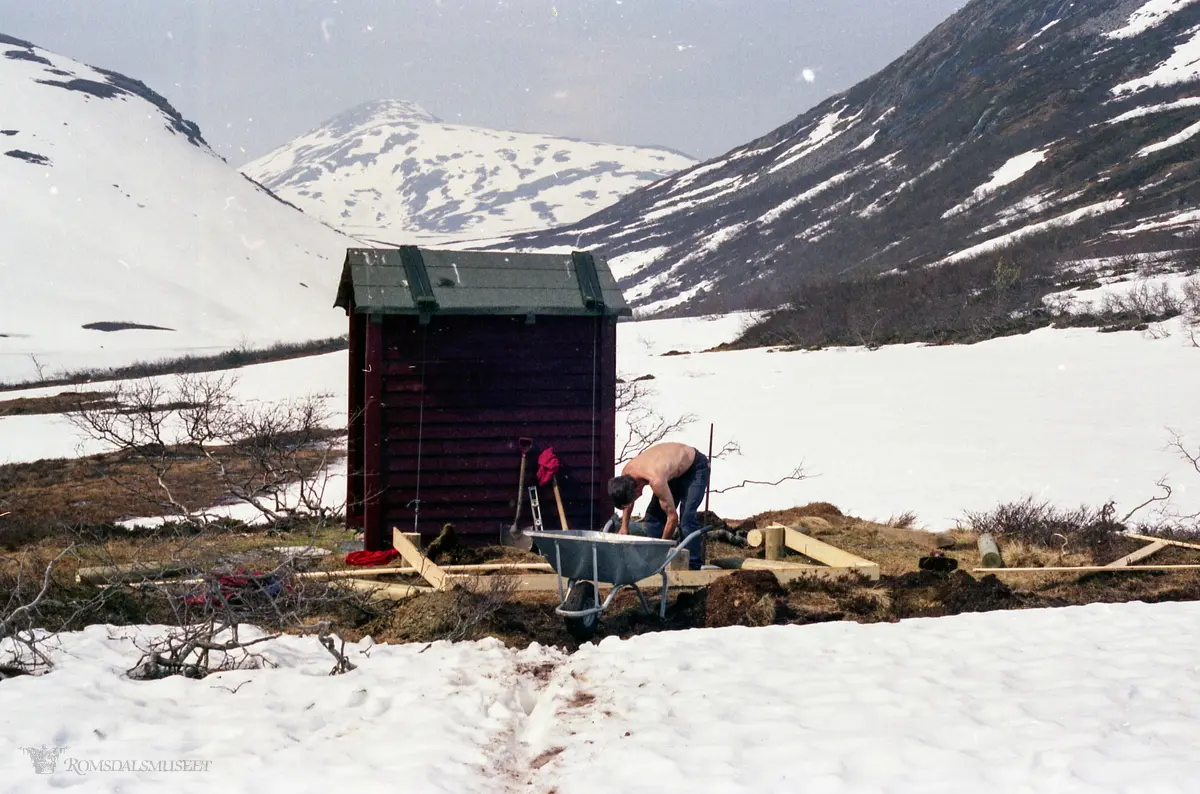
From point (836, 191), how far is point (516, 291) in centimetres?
9924

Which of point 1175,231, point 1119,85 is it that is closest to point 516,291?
point 1175,231

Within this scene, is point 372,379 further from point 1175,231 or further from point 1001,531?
point 1175,231

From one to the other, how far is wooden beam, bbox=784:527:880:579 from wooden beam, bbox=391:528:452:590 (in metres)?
3.84

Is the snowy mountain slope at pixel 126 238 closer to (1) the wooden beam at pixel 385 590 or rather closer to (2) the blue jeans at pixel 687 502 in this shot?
(1) the wooden beam at pixel 385 590

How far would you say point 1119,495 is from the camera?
1636 centimetres

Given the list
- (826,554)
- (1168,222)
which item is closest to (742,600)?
(826,554)

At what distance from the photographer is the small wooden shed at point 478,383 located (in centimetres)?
1191

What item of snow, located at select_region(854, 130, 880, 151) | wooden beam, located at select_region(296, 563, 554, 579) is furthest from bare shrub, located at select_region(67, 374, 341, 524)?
snow, located at select_region(854, 130, 880, 151)

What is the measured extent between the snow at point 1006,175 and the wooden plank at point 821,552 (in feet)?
245

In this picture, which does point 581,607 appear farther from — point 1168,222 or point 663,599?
point 1168,222

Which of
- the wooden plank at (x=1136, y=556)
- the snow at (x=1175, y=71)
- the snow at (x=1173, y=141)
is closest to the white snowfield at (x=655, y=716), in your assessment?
the wooden plank at (x=1136, y=556)

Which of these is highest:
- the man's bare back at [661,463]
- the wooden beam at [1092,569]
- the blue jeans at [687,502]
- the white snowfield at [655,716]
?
the man's bare back at [661,463]

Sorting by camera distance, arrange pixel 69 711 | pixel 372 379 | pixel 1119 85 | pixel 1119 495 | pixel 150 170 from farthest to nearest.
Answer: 1. pixel 150 170
2. pixel 1119 85
3. pixel 1119 495
4. pixel 372 379
5. pixel 69 711

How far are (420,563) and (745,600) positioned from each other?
10.1ft
